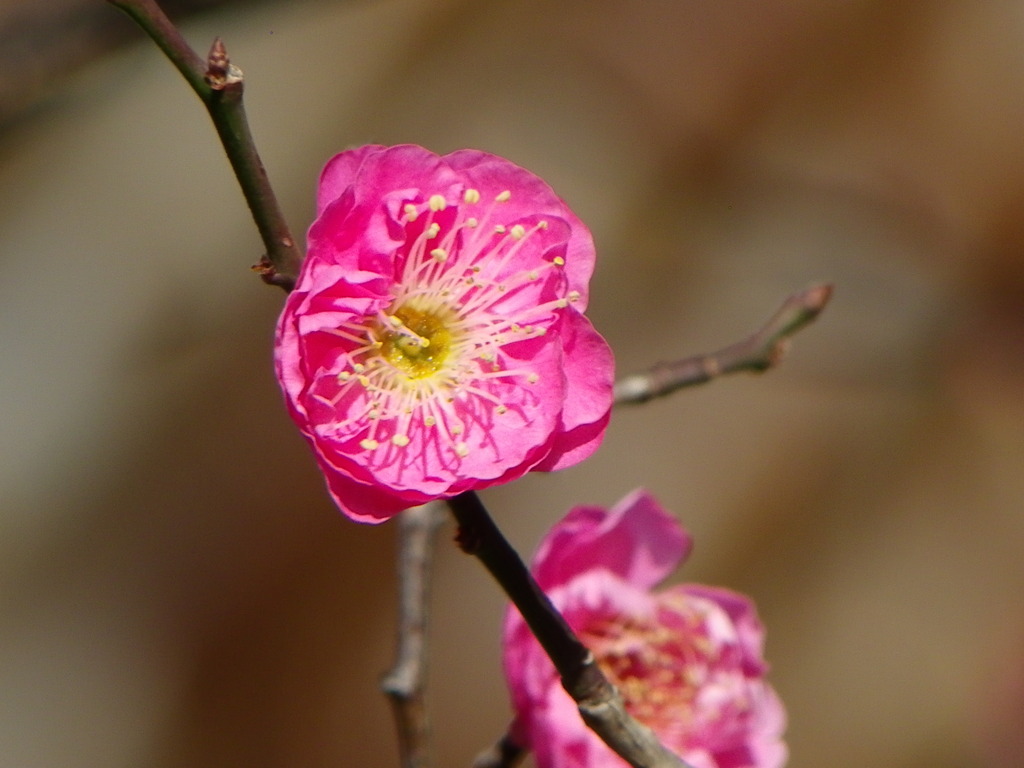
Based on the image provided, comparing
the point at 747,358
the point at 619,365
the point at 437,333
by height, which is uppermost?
the point at 437,333

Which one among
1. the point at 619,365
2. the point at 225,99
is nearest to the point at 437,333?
the point at 225,99

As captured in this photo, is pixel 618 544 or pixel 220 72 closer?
pixel 220 72

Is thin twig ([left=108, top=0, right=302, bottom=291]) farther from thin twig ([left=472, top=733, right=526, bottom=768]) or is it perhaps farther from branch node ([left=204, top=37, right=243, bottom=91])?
thin twig ([left=472, top=733, right=526, bottom=768])

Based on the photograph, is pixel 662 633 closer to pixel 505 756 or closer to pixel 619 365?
pixel 505 756

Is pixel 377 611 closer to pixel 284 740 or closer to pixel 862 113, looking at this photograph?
pixel 284 740

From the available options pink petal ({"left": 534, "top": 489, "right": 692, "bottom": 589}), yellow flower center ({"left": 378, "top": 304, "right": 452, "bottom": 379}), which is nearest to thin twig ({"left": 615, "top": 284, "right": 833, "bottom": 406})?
pink petal ({"left": 534, "top": 489, "right": 692, "bottom": 589})

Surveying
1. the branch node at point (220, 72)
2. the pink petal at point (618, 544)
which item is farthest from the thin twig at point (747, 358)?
the branch node at point (220, 72)

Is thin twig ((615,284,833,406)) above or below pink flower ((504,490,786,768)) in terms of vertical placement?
above
